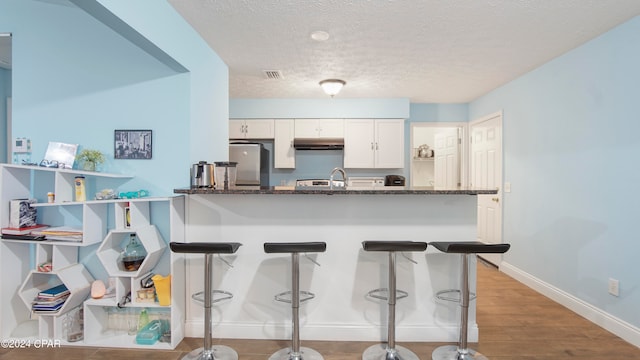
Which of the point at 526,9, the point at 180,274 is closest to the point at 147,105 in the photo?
the point at 180,274

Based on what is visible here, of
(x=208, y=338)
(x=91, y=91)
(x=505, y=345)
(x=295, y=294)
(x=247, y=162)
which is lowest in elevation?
(x=505, y=345)

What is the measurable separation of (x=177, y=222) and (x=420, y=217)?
71.0 inches

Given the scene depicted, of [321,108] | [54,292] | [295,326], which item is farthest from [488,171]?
[54,292]

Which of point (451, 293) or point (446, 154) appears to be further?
point (446, 154)

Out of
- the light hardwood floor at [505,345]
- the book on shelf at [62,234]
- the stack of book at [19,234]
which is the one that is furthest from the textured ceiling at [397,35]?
the light hardwood floor at [505,345]

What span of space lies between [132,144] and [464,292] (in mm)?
2653

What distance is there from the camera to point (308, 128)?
16.0 ft

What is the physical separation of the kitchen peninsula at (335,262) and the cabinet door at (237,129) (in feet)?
8.87

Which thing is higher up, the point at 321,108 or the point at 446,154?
the point at 321,108

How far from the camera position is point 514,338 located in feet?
7.77

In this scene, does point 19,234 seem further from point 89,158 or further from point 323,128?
point 323,128

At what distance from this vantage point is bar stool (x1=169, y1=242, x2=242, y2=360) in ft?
6.25

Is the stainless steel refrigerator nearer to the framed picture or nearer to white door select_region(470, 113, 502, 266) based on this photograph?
the framed picture

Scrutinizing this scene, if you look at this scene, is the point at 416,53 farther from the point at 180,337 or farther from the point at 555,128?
the point at 180,337
